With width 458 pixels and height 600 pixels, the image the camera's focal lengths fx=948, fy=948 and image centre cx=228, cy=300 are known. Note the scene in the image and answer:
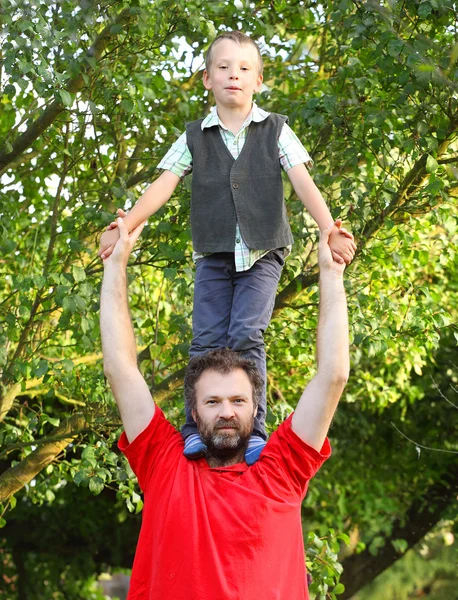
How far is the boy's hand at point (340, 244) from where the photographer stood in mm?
3031

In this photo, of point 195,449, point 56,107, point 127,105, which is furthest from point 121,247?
point 56,107

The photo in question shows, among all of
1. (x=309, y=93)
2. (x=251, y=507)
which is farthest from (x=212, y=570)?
(x=309, y=93)

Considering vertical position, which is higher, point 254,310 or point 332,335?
point 254,310

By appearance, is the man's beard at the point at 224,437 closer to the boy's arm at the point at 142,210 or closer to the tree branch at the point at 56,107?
the boy's arm at the point at 142,210

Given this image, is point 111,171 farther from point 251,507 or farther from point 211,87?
point 251,507

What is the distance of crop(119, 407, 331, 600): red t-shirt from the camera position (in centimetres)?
282

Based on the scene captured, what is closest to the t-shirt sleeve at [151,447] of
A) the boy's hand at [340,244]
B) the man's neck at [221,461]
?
the man's neck at [221,461]

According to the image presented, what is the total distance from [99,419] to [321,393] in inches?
99.9

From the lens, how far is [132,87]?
4.87m

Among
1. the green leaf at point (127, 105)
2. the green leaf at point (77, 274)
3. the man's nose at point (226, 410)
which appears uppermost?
the green leaf at point (127, 105)

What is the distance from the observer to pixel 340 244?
3.04m

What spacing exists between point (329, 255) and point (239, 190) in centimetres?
42

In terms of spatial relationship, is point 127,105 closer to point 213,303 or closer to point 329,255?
point 213,303

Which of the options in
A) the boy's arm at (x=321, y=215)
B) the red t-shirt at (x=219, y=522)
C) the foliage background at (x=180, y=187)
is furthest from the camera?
the foliage background at (x=180, y=187)
